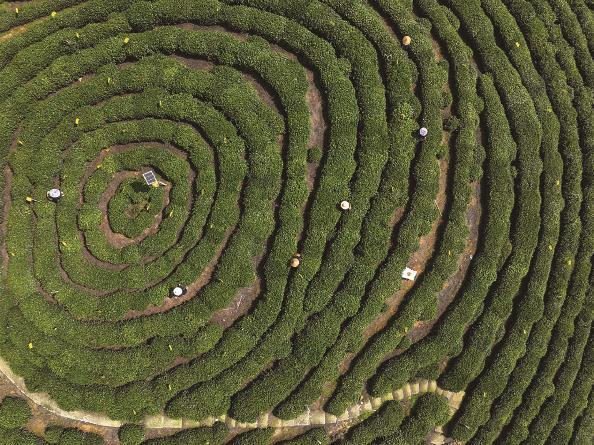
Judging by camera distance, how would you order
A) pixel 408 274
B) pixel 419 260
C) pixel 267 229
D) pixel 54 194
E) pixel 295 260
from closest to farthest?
1. pixel 54 194
2. pixel 295 260
3. pixel 267 229
4. pixel 408 274
5. pixel 419 260

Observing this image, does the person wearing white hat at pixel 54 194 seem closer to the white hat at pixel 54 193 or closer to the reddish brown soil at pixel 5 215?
the white hat at pixel 54 193

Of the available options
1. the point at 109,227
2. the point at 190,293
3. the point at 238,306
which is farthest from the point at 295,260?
the point at 109,227

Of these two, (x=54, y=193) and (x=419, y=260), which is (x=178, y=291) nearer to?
(x=54, y=193)

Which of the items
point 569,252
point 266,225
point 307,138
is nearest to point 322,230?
point 266,225

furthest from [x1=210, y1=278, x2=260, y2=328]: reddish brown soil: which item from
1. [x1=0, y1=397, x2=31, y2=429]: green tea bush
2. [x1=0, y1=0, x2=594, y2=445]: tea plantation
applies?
[x1=0, y1=397, x2=31, y2=429]: green tea bush

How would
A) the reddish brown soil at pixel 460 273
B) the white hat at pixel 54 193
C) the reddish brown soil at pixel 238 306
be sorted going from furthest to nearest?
1. the reddish brown soil at pixel 460 273
2. the reddish brown soil at pixel 238 306
3. the white hat at pixel 54 193

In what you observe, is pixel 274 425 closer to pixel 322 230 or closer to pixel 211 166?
pixel 322 230

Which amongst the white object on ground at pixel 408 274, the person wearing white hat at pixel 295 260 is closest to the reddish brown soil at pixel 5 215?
the person wearing white hat at pixel 295 260
